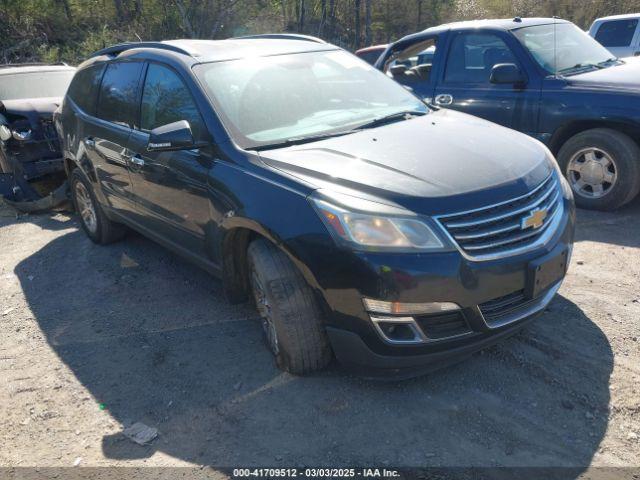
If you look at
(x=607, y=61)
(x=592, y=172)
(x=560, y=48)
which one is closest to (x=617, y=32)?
(x=607, y=61)

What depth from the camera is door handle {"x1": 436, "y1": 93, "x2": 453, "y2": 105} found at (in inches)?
237

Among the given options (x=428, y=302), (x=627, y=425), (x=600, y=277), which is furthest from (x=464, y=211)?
(x=600, y=277)

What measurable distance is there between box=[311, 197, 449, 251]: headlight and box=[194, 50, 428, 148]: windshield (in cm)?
90

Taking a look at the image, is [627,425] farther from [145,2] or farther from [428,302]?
[145,2]

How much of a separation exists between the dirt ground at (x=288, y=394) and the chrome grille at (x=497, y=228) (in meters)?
0.77

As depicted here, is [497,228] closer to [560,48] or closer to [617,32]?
[560,48]

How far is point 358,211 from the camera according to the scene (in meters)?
2.59

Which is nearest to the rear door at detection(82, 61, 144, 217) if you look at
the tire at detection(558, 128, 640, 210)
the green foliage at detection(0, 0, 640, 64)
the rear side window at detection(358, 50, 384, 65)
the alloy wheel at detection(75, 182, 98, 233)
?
the alloy wheel at detection(75, 182, 98, 233)

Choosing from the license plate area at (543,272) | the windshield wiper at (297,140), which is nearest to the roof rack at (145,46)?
the windshield wiper at (297,140)

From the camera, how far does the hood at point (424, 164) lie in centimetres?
265

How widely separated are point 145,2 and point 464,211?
60.2 feet

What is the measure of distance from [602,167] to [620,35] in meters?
7.07

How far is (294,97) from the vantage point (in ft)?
12.0

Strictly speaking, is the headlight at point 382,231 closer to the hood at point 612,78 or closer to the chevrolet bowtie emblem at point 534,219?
the chevrolet bowtie emblem at point 534,219
